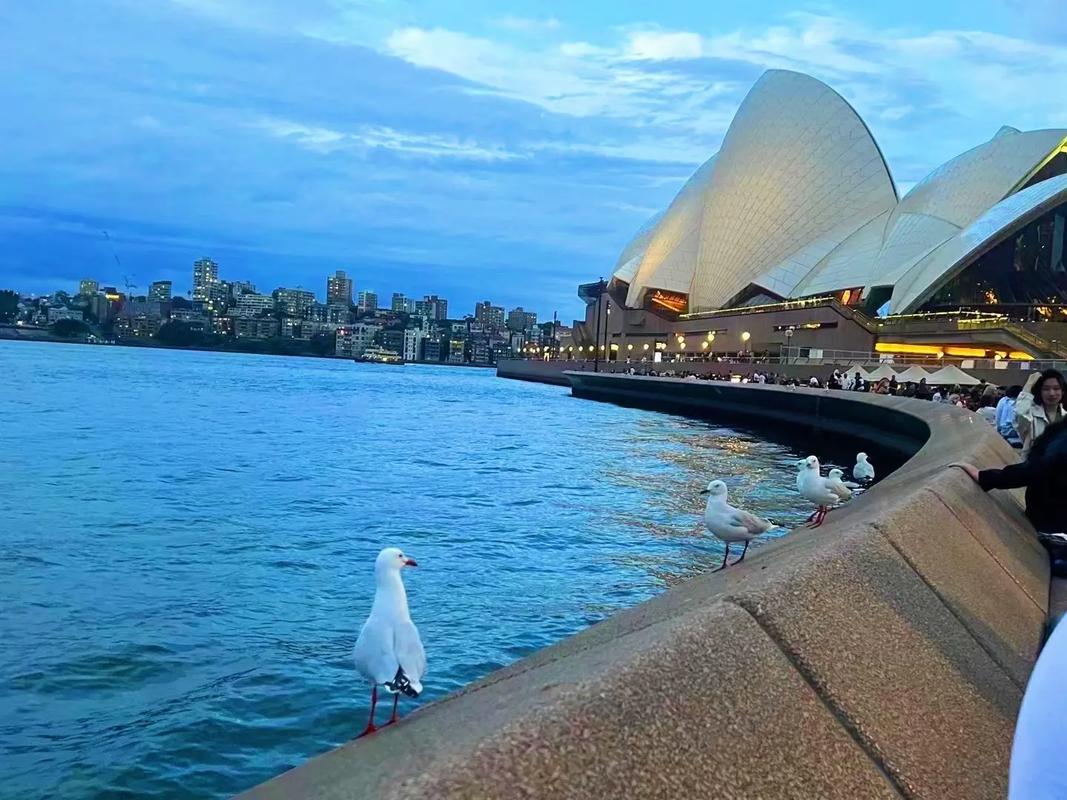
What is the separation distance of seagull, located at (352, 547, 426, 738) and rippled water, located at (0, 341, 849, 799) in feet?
5.02

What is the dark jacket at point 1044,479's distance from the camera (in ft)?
13.5

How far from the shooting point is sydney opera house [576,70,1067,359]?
136ft

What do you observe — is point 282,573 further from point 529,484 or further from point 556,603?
point 529,484

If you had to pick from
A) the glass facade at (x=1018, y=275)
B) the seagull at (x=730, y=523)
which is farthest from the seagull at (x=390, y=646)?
the glass facade at (x=1018, y=275)

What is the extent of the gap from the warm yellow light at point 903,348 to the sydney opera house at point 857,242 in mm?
67

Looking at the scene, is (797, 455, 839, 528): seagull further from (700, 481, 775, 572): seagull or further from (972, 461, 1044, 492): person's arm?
(972, 461, 1044, 492): person's arm

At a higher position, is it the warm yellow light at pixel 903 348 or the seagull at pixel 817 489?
the warm yellow light at pixel 903 348

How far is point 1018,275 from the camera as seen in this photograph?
4206 centimetres

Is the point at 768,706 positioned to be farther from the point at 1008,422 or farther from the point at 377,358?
the point at 377,358

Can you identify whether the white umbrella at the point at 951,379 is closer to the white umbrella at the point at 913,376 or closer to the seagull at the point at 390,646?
the white umbrella at the point at 913,376

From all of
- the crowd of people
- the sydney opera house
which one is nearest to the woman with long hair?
the crowd of people

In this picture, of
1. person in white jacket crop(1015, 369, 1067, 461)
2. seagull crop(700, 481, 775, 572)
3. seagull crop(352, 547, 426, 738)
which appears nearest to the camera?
seagull crop(352, 547, 426, 738)

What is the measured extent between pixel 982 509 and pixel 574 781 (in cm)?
332

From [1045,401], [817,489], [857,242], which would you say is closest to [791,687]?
[817,489]
